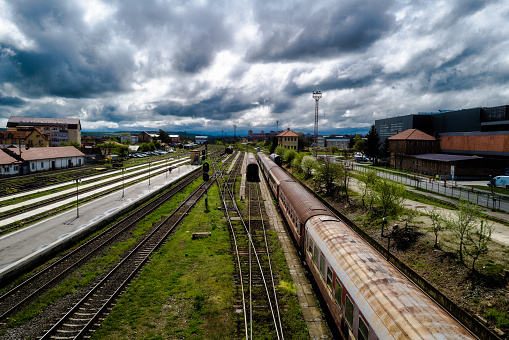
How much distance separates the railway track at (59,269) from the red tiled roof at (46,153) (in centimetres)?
4138

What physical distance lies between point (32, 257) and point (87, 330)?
361 inches

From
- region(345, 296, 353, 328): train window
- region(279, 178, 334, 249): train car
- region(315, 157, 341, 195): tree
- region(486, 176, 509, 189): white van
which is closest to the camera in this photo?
region(345, 296, 353, 328): train window

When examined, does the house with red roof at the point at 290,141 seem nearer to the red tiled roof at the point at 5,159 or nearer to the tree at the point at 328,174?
the tree at the point at 328,174

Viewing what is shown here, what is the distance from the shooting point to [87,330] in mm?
11625

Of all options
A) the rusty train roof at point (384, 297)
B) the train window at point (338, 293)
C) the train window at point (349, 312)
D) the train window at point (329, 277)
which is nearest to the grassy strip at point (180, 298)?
the train window at point (329, 277)

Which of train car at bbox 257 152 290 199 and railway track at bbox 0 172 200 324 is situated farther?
train car at bbox 257 152 290 199

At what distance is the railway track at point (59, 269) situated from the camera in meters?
13.5

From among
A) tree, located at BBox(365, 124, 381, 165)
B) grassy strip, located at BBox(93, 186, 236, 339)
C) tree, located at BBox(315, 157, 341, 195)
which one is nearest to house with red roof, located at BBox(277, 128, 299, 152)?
tree, located at BBox(365, 124, 381, 165)

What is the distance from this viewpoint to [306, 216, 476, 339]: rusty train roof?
22.2ft

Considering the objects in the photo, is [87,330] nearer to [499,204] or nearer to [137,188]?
[137,188]

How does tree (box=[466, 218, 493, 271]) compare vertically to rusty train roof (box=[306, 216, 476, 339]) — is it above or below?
below

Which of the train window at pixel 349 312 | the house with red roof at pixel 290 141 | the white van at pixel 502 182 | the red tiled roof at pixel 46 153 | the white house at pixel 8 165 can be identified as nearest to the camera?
the train window at pixel 349 312

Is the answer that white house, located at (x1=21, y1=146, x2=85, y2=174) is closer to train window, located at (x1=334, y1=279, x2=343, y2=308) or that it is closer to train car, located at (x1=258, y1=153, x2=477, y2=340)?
train car, located at (x1=258, y1=153, x2=477, y2=340)

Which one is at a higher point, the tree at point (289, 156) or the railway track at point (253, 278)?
the tree at point (289, 156)
